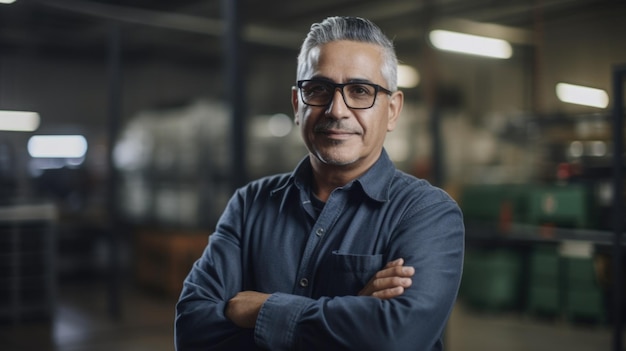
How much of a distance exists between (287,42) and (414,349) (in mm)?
5869

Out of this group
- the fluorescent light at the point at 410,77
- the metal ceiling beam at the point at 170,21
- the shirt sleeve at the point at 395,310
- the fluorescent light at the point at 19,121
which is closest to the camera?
the shirt sleeve at the point at 395,310

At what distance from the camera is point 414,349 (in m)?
1.20

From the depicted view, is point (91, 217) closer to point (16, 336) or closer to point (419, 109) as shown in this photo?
point (16, 336)

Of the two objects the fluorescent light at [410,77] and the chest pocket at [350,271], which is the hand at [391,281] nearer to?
the chest pocket at [350,271]

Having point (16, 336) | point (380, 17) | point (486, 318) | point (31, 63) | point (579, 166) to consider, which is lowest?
point (486, 318)

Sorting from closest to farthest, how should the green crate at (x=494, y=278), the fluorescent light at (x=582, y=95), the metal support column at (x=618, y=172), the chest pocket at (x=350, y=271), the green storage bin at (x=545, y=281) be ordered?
the chest pocket at (x=350, y=271) → the metal support column at (x=618, y=172) → the fluorescent light at (x=582, y=95) → the green storage bin at (x=545, y=281) → the green crate at (x=494, y=278)

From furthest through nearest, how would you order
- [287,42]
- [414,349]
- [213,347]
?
[287,42] < [213,347] < [414,349]

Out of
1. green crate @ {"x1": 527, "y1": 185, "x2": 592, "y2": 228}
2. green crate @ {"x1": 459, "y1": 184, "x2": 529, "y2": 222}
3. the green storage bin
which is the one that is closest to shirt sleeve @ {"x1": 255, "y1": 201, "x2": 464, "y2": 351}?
green crate @ {"x1": 527, "y1": 185, "x2": 592, "y2": 228}

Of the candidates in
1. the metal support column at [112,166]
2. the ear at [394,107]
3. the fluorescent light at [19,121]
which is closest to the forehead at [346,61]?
the ear at [394,107]

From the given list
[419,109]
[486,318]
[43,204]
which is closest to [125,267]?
[43,204]

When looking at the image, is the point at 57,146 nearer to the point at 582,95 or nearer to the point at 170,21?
the point at 170,21

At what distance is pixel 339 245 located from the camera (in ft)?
4.34

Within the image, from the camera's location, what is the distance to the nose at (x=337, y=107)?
1298mm

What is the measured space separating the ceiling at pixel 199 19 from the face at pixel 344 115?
0.63 m
